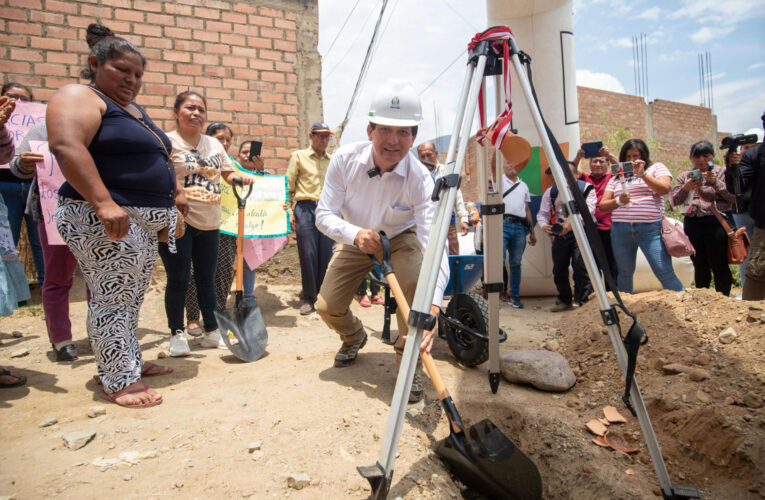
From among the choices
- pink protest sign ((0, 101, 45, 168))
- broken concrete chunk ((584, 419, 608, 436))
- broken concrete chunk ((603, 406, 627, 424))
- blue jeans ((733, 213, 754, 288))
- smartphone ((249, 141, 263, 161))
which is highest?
pink protest sign ((0, 101, 45, 168))

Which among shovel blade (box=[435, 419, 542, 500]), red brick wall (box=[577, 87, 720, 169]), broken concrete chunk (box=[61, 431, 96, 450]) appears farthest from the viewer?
red brick wall (box=[577, 87, 720, 169])

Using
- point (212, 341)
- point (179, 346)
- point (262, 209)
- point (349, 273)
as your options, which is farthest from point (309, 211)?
point (349, 273)

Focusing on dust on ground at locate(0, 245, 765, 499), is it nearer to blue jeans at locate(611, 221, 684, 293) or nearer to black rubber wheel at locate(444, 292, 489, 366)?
black rubber wheel at locate(444, 292, 489, 366)

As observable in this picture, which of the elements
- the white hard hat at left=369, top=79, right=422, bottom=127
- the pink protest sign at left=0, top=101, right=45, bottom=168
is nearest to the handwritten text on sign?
the pink protest sign at left=0, top=101, right=45, bottom=168

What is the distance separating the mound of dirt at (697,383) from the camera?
2137 millimetres

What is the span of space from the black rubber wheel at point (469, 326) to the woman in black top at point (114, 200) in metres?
1.96

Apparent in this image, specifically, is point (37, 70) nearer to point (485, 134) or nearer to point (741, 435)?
point (485, 134)

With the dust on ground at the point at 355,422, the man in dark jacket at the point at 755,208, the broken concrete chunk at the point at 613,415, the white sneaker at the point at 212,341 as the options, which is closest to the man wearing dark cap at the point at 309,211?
the white sneaker at the point at 212,341

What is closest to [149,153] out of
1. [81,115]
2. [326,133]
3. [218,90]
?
[81,115]

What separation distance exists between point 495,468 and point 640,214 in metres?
3.21

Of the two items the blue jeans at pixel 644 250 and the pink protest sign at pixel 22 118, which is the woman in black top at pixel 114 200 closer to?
the pink protest sign at pixel 22 118

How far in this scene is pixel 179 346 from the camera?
137 inches

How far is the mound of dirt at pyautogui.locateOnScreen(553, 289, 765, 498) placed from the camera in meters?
2.14

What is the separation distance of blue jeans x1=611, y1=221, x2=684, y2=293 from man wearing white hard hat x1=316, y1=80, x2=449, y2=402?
2.42m
